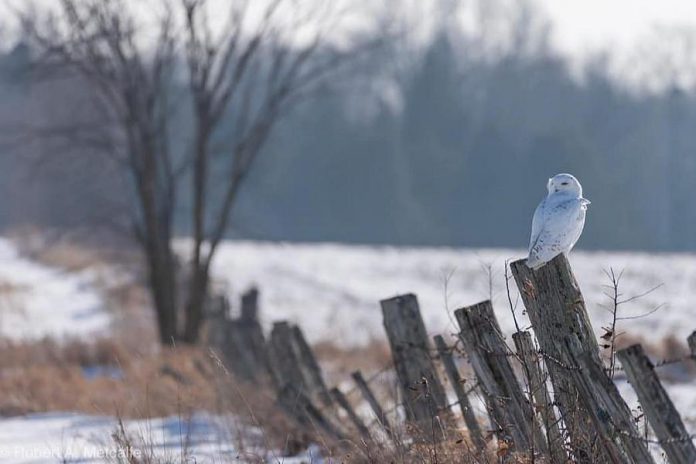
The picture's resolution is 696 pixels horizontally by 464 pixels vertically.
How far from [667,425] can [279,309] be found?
19.2 metres

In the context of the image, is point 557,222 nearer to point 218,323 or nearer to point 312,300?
point 218,323

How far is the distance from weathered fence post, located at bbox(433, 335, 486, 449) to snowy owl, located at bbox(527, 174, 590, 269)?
1.04m

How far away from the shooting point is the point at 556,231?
157 inches

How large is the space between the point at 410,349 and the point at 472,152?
59.7 m

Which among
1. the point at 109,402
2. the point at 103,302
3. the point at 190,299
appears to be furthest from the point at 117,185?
the point at 109,402

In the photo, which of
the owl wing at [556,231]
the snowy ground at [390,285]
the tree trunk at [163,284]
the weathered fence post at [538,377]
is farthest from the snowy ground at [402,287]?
the owl wing at [556,231]

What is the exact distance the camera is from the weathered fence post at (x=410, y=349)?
5.57m

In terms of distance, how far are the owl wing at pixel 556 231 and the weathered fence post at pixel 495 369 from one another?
1.40 ft

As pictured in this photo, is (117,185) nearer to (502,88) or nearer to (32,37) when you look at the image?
(32,37)

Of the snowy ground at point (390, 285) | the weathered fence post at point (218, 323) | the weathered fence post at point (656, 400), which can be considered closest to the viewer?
the weathered fence post at point (656, 400)

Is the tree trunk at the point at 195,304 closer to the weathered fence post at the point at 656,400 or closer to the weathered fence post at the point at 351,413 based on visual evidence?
the weathered fence post at the point at 351,413

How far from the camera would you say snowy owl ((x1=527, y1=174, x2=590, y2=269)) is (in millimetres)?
3973

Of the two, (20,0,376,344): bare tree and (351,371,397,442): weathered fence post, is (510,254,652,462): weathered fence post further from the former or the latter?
(20,0,376,344): bare tree

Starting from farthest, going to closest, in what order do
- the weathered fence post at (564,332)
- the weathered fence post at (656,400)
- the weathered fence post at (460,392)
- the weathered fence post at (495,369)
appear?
the weathered fence post at (460,392), the weathered fence post at (495,369), the weathered fence post at (564,332), the weathered fence post at (656,400)
